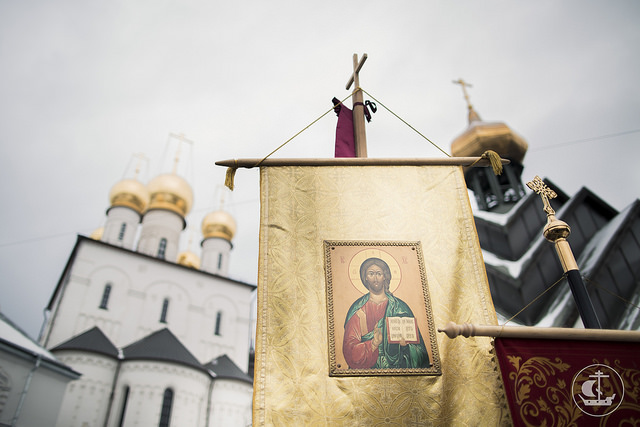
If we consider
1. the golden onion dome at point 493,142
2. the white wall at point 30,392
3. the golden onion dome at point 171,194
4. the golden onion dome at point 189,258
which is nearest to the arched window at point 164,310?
the white wall at point 30,392

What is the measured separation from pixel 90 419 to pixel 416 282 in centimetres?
1763

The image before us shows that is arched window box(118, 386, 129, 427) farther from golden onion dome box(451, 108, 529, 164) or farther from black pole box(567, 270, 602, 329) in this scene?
black pole box(567, 270, 602, 329)

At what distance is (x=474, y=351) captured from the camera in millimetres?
3125

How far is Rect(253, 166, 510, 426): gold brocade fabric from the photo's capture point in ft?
9.44

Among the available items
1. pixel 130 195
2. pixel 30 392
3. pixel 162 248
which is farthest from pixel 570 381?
pixel 130 195

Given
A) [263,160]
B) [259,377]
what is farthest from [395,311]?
[263,160]

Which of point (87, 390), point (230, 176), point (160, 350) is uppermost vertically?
point (160, 350)

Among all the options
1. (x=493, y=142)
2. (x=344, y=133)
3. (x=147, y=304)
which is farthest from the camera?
(x=147, y=304)

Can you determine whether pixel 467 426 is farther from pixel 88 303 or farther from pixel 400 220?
pixel 88 303

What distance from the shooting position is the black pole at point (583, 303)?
301 centimetres

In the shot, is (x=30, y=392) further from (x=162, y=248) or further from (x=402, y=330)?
(x=402, y=330)

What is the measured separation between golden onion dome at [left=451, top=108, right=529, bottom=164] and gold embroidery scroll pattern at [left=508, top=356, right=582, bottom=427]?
16.4 metres

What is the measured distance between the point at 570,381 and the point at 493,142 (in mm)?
16826

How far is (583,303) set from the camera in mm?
3090
